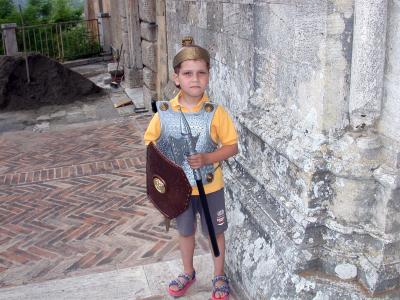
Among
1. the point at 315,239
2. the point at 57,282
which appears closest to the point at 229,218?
the point at 315,239

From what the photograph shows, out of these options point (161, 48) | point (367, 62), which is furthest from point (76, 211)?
point (161, 48)

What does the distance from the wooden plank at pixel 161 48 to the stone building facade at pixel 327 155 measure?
4.87m

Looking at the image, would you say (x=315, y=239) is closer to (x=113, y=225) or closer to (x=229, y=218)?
(x=229, y=218)

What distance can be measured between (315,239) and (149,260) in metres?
1.68

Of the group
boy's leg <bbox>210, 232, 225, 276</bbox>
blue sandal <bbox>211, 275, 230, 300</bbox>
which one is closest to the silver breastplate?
boy's leg <bbox>210, 232, 225, 276</bbox>

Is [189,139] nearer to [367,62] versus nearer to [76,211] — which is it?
[367,62]

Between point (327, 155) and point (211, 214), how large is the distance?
2.77ft

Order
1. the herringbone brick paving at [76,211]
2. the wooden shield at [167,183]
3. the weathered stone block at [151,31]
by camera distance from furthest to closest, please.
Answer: the weathered stone block at [151,31] → the herringbone brick paving at [76,211] → the wooden shield at [167,183]

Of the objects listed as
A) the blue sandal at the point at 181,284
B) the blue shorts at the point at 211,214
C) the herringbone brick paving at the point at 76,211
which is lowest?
the herringbone brick paving at the point at 76,211

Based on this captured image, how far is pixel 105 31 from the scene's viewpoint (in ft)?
54.8

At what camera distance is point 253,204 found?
122 inches

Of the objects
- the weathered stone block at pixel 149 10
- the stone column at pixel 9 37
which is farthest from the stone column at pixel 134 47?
the stone column at pixel 9 37

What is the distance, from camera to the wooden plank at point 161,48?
7.80 m

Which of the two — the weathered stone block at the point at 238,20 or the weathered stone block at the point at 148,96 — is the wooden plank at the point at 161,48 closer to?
the weathered stone block at the point at 148,96
